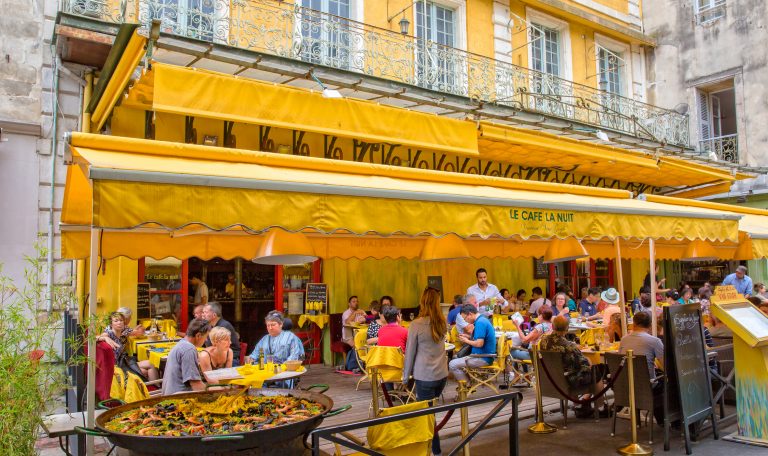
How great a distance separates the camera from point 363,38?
1176 centimetres

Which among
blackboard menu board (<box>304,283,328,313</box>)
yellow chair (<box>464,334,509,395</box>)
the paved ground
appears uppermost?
blackboard menu board (<box>304,283,328,313</box>)

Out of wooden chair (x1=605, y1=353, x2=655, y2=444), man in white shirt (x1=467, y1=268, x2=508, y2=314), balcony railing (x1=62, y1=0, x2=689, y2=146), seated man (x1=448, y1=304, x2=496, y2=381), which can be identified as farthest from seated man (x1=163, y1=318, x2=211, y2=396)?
man in white shirt (x1=467, y1=268, x2=508, y2=314)

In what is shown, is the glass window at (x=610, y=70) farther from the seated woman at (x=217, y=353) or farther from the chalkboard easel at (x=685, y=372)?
the seated woman at (x=217, y=353)

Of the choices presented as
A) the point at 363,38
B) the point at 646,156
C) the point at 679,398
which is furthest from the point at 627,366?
the point at 646,156

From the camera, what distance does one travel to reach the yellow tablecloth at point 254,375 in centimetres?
625

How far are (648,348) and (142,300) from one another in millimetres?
8012

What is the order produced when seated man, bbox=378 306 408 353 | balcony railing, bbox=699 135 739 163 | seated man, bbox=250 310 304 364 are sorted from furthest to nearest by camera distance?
balcony railing, bbox=699 135 739 163 < seated man, bbox=378 306 408 353 < seated man, bbox=250 310 304 364

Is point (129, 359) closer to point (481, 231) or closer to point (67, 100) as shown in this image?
point (67, 100)

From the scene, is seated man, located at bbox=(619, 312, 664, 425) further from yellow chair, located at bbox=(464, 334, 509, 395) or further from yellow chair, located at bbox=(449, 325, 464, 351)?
yellow chair, located at bbox=(449, 325, 464, 351)

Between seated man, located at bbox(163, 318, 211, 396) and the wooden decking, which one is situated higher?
seated man, located at bbox(163, 318, 211, 396)

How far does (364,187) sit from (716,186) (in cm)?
1639

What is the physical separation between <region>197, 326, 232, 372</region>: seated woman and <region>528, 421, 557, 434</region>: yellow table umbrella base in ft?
12.0

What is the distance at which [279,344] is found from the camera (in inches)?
296

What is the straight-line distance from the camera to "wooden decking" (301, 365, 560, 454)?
24.0 feet
